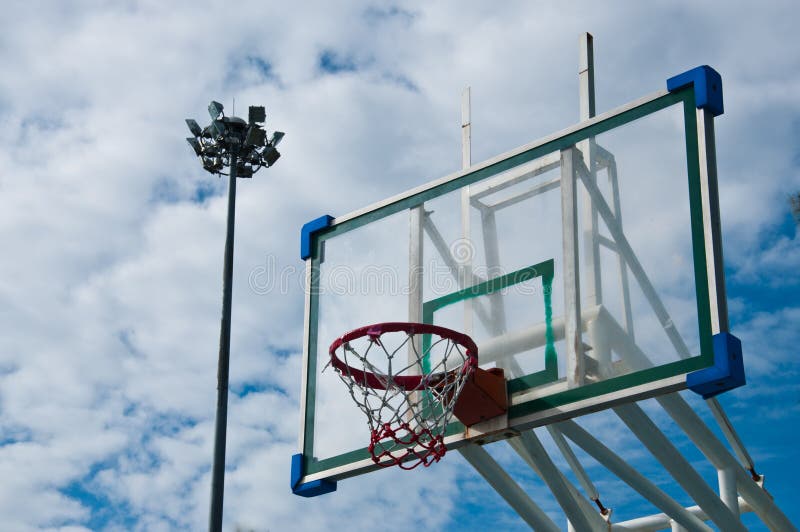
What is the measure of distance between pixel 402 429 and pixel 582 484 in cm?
287

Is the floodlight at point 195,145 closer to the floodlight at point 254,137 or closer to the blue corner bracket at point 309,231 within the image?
the floodlight at point 254,137

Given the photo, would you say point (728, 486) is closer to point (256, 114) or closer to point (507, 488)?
point (507, 488)

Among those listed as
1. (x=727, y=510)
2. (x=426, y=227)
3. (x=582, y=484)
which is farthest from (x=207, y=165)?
(x=727, y=510)

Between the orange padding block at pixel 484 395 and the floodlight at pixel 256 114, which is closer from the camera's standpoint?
the orange padding block at pixel 484 395

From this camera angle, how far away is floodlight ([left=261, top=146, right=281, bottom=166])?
46.7 ft

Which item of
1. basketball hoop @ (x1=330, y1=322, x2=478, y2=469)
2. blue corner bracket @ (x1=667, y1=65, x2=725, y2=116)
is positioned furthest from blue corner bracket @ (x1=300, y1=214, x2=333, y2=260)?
blue corner bracket @ (x1=667, y1=65, x2=725, y2=116)

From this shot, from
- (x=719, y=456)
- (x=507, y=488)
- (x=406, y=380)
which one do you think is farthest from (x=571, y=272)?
(x=719, y=456)

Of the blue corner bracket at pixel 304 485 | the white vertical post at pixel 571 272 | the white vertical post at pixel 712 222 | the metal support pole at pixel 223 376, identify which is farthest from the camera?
the metal support pole at pixel 223 376

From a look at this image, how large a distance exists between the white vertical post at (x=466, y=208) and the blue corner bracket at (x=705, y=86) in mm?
1948

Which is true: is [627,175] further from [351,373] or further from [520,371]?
[351,373]

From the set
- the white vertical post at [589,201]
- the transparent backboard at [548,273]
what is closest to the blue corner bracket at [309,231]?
the transparent backboard at [548,273]

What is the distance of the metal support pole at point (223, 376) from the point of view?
38.1 feet

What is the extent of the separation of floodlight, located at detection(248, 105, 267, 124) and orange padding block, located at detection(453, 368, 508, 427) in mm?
6294

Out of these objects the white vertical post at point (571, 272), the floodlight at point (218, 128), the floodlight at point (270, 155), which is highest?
the floodlight at point (218, 128)
